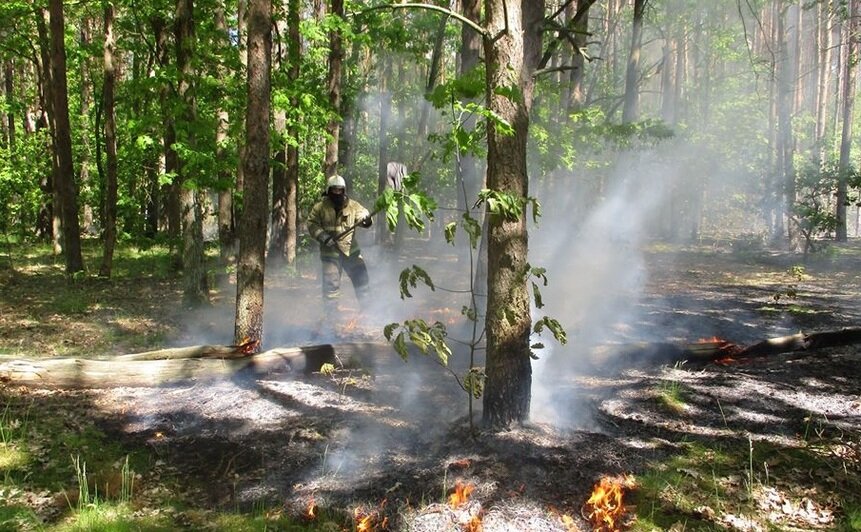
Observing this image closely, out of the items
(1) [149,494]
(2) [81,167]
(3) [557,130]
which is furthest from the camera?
(2) [81,167]

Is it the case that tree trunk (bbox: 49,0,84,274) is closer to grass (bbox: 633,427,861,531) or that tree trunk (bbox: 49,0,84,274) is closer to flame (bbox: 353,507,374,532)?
flame (bbox: 353,507,374,532)

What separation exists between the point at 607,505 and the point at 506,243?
1792 mm

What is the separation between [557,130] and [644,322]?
20.4 ft

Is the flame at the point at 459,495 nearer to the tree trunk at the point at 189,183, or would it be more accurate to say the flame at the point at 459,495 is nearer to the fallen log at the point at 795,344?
the fallen log at the point at 795,344

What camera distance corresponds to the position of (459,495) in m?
3.37

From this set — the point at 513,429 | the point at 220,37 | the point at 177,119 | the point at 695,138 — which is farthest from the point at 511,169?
the point at 695,138

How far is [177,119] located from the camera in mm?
8609

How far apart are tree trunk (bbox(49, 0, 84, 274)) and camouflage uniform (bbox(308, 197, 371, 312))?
6.58 m

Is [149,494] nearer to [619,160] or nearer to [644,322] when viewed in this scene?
[644,322]

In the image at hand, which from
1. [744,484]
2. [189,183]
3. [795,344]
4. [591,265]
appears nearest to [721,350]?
[795,344]

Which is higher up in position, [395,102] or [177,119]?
[395,102]

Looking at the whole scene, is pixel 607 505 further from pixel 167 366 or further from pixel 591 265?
pixel 591 265

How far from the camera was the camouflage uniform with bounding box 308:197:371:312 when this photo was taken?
8297 mm

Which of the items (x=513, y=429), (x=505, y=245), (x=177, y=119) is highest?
(x=177, y=119)
